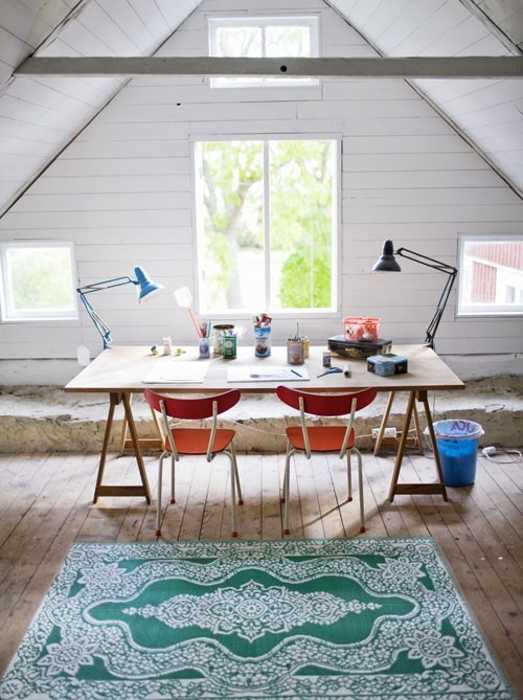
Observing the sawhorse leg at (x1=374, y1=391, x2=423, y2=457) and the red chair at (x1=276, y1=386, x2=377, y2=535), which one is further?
the sawhorse leg at (x1=374, y1=391, x2=423, y2=457)

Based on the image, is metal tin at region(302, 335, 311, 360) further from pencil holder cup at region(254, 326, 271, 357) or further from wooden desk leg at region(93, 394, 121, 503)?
wooden desk leg at region(93, 394, 121, 503)

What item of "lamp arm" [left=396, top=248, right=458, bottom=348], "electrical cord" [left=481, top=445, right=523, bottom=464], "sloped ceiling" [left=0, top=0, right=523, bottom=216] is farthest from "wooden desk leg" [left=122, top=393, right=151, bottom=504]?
"electrical cord" [left=481, top=445, right=523, bottom=464]

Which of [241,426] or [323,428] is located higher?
[323,428]

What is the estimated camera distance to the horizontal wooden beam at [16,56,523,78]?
13.3 feet

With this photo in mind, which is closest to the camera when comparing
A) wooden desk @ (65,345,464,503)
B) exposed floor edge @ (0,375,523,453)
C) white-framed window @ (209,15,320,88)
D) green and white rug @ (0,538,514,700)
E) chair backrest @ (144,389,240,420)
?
green and white rug @ (0,538,514,700)

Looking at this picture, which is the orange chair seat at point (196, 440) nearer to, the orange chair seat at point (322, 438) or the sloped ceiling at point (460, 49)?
the orange chair seat at point (322, 438)

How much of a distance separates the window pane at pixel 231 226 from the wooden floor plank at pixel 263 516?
1.55 metres

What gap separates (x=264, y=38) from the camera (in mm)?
5609

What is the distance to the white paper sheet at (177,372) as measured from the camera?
171 inches

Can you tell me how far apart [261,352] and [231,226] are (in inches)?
66.3

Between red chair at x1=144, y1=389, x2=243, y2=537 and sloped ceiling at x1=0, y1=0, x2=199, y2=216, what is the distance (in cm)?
185

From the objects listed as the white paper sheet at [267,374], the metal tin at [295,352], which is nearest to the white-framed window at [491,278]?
the metal tin at [295,352]

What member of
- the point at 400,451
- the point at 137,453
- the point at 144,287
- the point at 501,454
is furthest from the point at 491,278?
the point at 137,453

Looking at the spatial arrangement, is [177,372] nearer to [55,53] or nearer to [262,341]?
[262,341]
